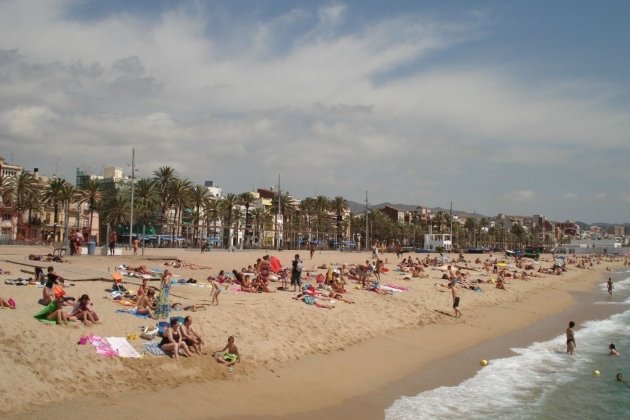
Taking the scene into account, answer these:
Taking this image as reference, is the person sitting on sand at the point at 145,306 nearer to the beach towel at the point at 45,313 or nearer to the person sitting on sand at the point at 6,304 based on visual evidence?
the beach towel at the point at 45,313

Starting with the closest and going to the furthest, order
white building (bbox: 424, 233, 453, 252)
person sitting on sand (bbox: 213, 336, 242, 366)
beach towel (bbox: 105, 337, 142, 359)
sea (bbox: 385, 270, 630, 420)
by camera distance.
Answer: beach towel (bbox: 105, 337, 142, 359) → sea (bbox: 385, 270, 630, 420) → person sitting on sand (bbox: 213, 336, 242, 366) → white building (bbox: 424, 233, 453, 252)

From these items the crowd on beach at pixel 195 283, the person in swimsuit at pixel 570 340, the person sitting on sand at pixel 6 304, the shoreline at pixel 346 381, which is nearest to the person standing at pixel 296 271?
the crowd on beach at pixel 195 283

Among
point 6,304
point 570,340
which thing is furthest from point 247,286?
point 570,340

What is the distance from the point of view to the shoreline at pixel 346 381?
8922 millimetres

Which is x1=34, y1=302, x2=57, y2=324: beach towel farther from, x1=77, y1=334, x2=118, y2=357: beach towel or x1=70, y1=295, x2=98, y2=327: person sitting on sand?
x1=77, y1=334, x2=118, y2=357: beach towel

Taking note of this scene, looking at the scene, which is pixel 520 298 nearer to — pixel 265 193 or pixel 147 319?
pixel 147 319

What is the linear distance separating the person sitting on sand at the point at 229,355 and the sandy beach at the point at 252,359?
15cm

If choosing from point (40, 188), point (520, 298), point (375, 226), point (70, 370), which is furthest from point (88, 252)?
point (375, 226)

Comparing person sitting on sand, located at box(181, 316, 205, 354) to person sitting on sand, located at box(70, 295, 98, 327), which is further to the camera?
person sitting on sand, located at box(70, 295, 98, 327)

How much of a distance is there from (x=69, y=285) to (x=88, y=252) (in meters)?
16.0

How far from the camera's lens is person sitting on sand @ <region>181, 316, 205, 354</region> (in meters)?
11.2

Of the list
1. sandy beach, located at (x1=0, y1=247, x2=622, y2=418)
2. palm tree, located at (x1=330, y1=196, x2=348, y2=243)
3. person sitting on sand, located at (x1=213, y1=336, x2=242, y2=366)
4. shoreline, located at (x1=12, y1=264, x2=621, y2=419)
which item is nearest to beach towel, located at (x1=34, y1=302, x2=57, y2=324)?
sandy beach, located at (x1=0, y1=247, x2=622, y2=418)

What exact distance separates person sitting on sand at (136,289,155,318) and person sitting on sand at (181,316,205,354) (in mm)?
1898

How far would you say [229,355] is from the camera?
36.8ft
